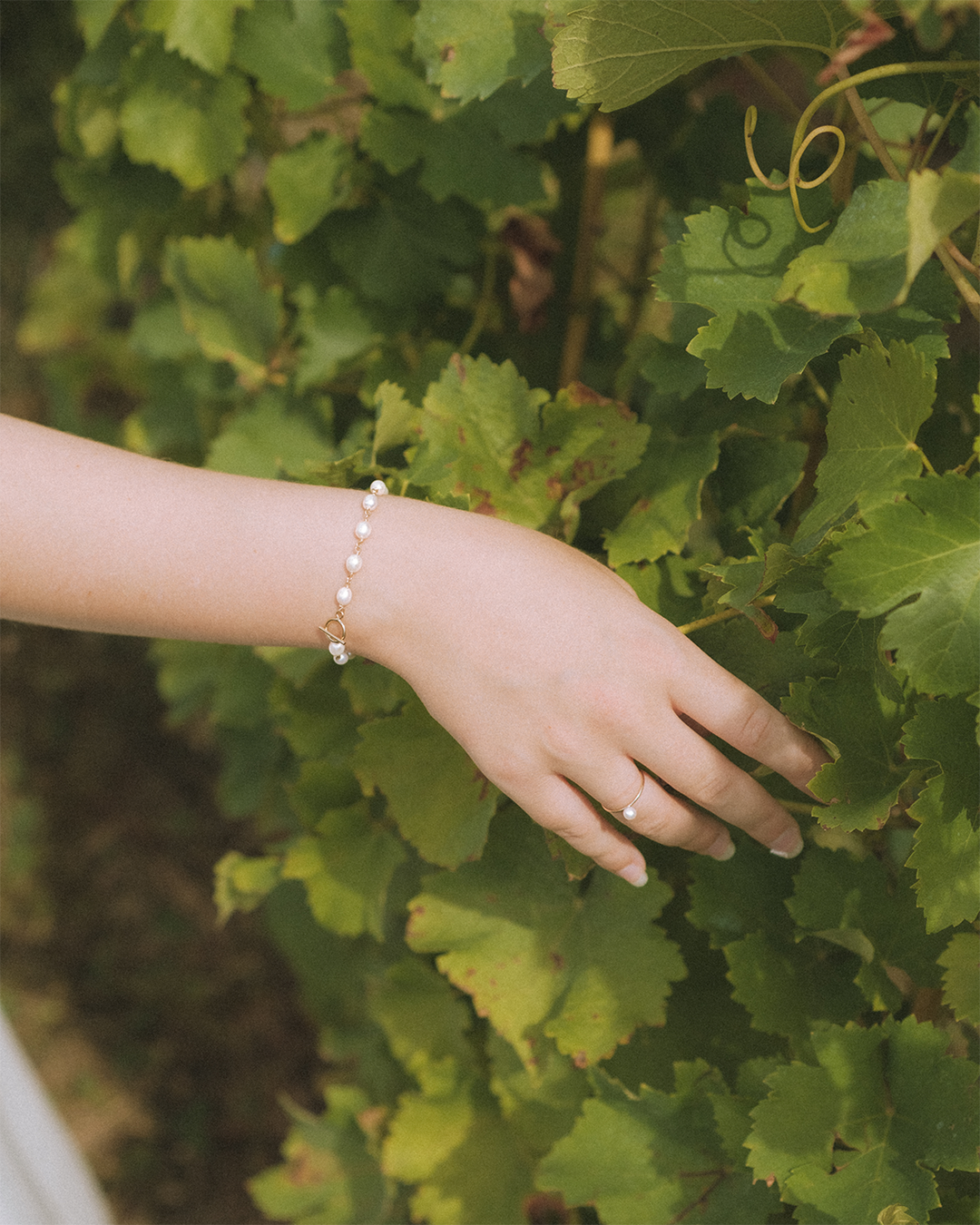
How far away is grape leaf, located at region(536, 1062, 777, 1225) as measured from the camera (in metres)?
0.63

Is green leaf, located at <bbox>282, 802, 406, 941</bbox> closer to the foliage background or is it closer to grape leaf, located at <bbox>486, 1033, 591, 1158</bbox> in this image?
the foliage background

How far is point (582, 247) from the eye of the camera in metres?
0.86

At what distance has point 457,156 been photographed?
0.76 metres

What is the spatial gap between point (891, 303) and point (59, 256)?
1.63 metres

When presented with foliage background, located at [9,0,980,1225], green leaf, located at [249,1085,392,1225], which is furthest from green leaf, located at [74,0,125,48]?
green leaf, located at [249,1085,392,1225]

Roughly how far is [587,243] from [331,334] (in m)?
0.24

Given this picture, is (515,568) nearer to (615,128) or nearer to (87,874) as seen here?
(615,128)

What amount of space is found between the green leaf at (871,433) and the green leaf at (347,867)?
0.45 m

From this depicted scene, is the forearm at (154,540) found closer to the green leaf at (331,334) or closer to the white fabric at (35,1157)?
the green leaf at (331,334)

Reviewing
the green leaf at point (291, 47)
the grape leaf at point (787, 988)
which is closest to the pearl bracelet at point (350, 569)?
the grape leaf at point (787, 988)

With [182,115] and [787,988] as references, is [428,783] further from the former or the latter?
[182,115]

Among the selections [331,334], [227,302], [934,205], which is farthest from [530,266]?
[934,205]

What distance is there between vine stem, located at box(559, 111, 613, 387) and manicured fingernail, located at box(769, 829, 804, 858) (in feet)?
1.44

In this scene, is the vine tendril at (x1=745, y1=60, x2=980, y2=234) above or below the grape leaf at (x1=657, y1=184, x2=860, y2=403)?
above
